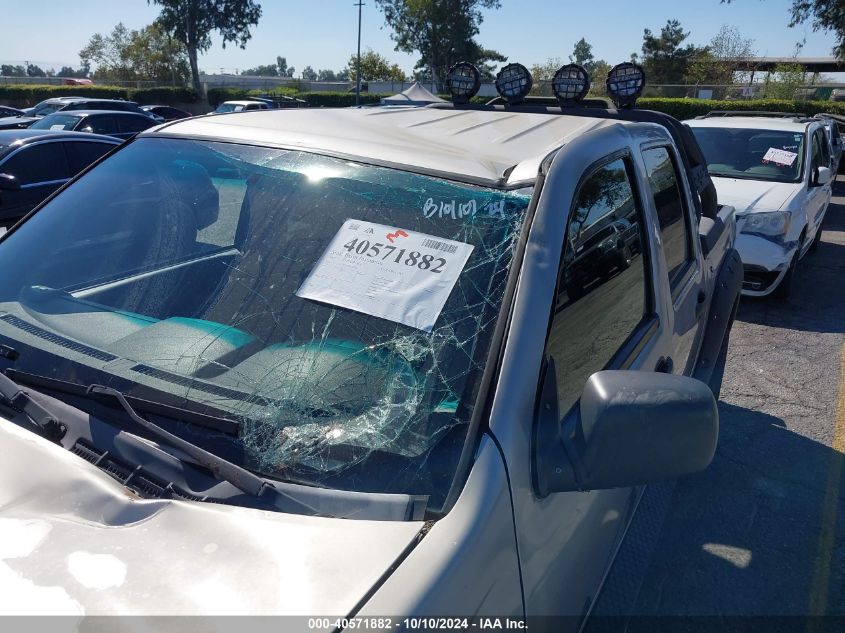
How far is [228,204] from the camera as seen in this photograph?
2.26 m

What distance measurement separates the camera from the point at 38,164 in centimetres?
822

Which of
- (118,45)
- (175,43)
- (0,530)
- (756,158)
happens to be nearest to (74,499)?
(0,530)

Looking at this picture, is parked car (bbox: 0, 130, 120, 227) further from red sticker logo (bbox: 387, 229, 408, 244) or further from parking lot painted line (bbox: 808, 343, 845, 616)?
parking lot painted line (bbox: 808, 343, 845, 616)

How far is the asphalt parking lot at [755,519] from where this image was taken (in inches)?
99.5

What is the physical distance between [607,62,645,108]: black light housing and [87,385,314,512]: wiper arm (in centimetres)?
260

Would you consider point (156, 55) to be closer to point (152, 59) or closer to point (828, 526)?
point (152, 59)

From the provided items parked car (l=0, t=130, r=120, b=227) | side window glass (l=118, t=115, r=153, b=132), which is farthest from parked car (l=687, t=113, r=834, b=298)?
side window glass (l=118, t=115, r=153, b=132)

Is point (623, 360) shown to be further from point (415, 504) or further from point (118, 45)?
point (118, 45)

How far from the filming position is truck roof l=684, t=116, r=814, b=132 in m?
7.78

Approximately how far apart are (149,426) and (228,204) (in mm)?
1051

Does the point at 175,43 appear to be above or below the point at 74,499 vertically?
above

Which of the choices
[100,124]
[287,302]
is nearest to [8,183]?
[287,302]

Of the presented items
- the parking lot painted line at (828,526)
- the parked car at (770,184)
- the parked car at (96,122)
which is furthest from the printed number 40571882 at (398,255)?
the parked car at (96,122)

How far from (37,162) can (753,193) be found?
837 centimetres
